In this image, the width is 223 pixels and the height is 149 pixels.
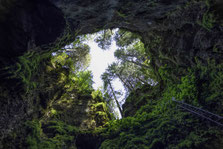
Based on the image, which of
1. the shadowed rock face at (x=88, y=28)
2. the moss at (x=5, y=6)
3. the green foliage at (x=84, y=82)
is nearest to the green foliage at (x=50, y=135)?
the shadowed rock face at (x=88, y=28)

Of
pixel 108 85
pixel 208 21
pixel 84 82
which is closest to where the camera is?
pixel 208 21

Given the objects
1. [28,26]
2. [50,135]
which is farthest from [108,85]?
[28,26]

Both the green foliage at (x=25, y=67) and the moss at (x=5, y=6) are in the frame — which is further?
the green foliage at (x=25, y=67)

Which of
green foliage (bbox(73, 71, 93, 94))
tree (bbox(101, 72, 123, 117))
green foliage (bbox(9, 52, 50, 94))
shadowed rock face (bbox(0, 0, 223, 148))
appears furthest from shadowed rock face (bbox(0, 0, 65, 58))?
tree (bbox(101, 72, 123, 117))

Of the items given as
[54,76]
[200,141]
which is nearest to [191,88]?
[200,141]

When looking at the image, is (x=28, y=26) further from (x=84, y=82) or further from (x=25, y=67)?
(x=84, y=82)

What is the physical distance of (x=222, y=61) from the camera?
17.2 feet

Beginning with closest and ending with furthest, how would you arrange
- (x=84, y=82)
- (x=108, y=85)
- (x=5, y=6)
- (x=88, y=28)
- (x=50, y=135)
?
(x=5, y=6)
(x=50, y=135)
(x=88, y=28)
(x=84, y=82)
(x=108, y=85)

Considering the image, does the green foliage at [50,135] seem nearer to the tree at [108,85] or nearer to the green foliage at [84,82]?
the green foliage at [84,82]

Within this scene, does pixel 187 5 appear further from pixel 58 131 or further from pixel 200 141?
pixel 58 131

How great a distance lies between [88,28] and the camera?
6512 mm

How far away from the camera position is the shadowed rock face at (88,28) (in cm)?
410

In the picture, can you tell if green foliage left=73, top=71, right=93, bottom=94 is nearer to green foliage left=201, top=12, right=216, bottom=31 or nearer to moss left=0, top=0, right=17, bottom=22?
moss left=0, top=0, right=17, bottom=22

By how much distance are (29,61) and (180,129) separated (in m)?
6.43
